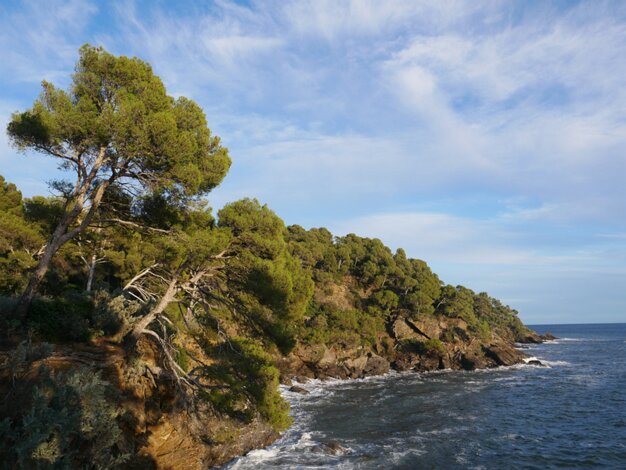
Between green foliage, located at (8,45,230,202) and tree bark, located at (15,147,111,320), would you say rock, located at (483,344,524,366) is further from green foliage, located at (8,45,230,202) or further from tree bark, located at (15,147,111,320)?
tree bark, located at (15,147,111,320)

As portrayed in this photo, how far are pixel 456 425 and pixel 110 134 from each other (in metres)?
27.1

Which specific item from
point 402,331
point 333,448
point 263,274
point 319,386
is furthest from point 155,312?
point 402,331

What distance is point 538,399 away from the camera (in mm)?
34312

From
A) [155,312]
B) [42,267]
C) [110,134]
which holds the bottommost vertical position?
[155,312]

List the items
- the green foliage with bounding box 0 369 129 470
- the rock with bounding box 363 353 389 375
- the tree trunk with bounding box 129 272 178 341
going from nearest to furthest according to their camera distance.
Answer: the green foliage with bounding box 0 369 129 470
the tree trunk with bounding box 129 272 178 341
the rock with bounding box 363 353 389 375

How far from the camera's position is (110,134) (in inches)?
467

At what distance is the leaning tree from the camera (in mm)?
12031

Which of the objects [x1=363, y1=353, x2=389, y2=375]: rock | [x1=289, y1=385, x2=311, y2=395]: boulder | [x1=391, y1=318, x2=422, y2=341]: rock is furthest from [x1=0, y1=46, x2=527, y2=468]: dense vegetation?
[x1=391, y1=318, x2=422, y2=341]: rock

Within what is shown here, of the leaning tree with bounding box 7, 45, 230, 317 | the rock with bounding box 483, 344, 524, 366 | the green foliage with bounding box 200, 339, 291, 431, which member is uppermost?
the leaning tree with bounding box 7, 45, 230, 317

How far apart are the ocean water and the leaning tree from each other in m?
13.6

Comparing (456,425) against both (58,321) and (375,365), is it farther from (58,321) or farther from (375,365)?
(58,321)

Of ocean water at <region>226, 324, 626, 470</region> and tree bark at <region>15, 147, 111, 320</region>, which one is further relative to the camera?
ocean water at <region>226, 324, 626, 470</region>

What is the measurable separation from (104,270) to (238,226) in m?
23.7

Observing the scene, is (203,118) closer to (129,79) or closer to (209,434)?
(129,79)
